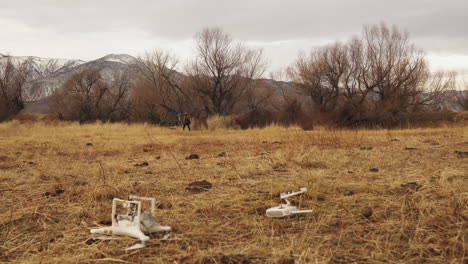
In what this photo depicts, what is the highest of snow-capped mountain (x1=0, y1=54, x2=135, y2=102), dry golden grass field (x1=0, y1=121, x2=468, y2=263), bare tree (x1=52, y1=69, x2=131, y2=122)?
snow-capped mountain (x1=0, y1=54, x2=135, y2=102)

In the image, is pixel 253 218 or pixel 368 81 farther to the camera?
pixel 368 81

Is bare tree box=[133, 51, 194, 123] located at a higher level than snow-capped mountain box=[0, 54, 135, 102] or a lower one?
lower

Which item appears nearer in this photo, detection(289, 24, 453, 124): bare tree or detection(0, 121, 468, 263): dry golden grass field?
detection(0, 121, 468, 263): dry golden grass field

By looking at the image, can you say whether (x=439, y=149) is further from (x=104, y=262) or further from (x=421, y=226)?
(x=104, y=262)

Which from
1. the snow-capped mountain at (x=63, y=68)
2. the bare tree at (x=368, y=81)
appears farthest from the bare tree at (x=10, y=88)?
the snow-capped mountain at (x=63, y=68)

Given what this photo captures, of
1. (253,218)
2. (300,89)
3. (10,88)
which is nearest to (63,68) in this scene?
(10,88)

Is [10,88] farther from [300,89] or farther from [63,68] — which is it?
[63,68]

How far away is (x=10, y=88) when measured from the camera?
98.6 feet

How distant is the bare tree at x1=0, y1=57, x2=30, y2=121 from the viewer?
2917 cm

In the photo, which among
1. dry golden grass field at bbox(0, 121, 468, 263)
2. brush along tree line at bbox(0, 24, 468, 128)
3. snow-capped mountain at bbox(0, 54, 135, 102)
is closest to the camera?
dry golden grass field at bbox(0, 121, 468, 263)

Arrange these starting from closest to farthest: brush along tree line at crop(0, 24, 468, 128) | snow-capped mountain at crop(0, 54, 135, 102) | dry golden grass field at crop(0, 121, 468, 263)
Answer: dry golden grass field at crop(0, 121, 468, 263), brush along tree line at crop(0, 24, 468, 128), snow-capped mountain at crop(0, 54, 135, 102)

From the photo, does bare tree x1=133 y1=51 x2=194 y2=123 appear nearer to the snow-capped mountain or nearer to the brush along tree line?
the brush along tree line

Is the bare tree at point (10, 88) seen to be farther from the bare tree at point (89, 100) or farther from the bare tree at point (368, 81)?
the bare tree at point (368, 81)

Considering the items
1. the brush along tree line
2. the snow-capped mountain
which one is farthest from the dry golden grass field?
the snow-capped mountain
